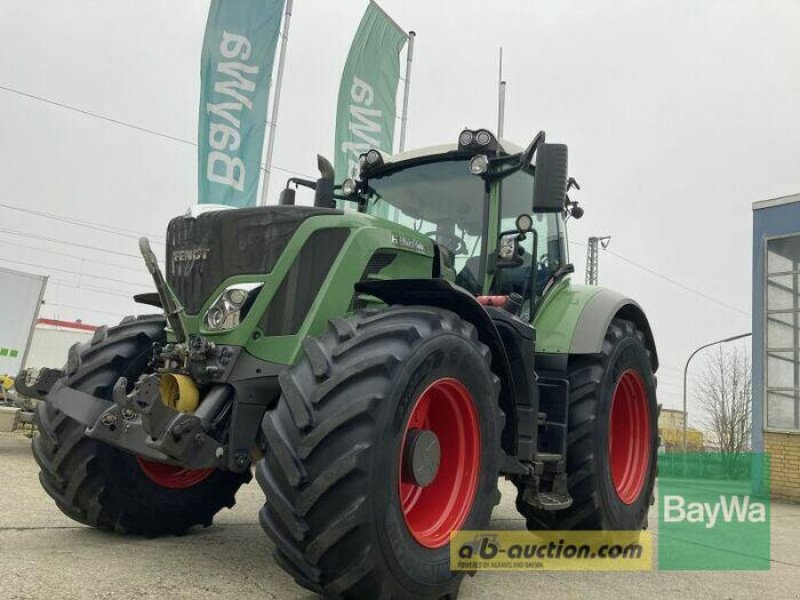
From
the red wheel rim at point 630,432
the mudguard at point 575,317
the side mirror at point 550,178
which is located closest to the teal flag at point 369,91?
the mudguard at point 575,317

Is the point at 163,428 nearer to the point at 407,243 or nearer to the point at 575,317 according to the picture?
the point at 407,243

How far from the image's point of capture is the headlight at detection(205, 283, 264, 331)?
3.49 meters

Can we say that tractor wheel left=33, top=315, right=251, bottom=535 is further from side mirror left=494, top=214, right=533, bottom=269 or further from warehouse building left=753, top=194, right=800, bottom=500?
warehouse building left=753, top=194, right=800, bottom=500

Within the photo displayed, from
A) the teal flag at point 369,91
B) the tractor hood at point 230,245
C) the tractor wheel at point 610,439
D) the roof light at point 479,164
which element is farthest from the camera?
the teal flag at point 369,91

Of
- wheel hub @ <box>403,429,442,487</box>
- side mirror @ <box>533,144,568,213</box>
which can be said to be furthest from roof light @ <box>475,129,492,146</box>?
wheel hub @ <box>403,429,442,487</box>

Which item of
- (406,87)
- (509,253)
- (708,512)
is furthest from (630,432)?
(406,87)

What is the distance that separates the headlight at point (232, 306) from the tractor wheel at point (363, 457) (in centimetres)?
65

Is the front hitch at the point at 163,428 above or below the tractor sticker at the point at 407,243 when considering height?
below

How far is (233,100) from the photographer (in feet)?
38.1

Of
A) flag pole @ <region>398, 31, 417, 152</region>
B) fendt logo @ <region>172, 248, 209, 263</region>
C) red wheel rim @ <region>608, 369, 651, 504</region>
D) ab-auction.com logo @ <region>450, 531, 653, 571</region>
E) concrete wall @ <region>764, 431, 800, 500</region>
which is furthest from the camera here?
flag pole @ <region>398, 31, 417, 152</region>

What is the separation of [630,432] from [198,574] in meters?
3.50

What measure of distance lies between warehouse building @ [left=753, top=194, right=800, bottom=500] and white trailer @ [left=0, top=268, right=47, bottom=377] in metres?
12.9

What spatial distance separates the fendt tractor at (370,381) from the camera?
9.07 feet

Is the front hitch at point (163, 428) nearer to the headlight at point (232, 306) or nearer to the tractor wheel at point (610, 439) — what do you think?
the headlight at point (232, 306)
